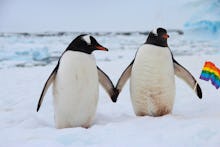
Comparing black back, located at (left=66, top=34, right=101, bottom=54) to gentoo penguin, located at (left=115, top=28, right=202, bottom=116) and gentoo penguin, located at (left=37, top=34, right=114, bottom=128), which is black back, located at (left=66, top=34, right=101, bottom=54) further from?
gentoo penguin, located at (left=115, top=28, right=202, bottom=116)

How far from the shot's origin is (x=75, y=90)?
2.11m

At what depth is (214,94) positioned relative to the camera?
3.20 m

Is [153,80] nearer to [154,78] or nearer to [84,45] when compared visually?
[154,78]

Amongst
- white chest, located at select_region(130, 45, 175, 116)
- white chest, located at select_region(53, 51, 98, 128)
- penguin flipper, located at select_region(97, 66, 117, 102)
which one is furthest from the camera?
penguin flipper, located at select_region(97, 66, 117, 102)

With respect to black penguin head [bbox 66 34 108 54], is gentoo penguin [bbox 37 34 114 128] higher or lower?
lower

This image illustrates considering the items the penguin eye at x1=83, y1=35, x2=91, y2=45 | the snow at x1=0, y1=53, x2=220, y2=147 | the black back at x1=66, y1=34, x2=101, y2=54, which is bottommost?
the snow at x1=0, y1=53, x2=220, y2=147

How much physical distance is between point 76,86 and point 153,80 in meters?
0.43

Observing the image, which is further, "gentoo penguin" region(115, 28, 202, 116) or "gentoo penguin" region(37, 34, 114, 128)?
"gentoo penguin" region(115, 28, 202, 116)

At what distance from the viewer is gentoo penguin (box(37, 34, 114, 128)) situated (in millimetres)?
2109

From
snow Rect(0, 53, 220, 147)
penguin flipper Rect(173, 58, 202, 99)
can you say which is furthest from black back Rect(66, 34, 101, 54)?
penguin flipper Rect(173, 58, 202, 99)

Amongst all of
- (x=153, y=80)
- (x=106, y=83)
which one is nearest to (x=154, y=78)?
(x=153, y=80)

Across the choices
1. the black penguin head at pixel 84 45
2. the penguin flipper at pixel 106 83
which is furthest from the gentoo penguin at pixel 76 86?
the penguin flipper at pixel 106 83

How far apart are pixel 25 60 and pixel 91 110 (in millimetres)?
4877

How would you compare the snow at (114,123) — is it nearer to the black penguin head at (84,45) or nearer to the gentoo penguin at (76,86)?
the gentoo penguin at (76,86)
